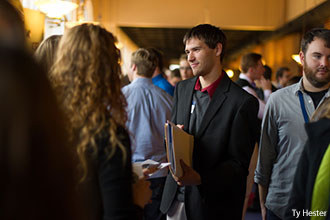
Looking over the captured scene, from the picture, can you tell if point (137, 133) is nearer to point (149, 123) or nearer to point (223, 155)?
point (149, 123)

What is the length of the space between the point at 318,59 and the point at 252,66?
8.07ft

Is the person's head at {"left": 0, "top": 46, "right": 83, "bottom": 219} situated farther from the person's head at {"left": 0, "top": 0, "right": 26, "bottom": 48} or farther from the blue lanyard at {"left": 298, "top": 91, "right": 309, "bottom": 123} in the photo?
the blue lanyard at {"left": 298, "top": 91, "right": 309, "bottom": 123}

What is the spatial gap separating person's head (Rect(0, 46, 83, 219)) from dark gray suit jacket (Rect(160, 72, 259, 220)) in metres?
1.65

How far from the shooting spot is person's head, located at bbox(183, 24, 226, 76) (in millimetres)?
2529

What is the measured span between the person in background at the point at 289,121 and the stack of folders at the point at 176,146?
70 centimetres

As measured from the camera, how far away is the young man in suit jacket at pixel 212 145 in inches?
88.4

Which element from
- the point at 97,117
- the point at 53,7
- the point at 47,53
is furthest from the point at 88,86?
the point at 53,7

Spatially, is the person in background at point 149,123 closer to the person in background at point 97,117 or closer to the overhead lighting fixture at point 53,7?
the person in background at point 97,117

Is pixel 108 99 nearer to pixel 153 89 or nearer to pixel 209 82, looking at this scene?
pixel 209 82

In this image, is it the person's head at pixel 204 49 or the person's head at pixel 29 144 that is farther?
the person's head at pixel 204 49

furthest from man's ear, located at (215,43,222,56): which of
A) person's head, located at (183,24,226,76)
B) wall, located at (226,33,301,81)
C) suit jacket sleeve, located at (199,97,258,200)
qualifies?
wall, located at (226,33,301,81)

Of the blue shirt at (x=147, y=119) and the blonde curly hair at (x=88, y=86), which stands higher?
the blonde curly hair at (x=88, y=86)

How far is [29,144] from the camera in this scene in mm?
595

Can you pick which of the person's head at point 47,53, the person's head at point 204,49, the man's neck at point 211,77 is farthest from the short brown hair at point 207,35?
the person's head at point 47,53
